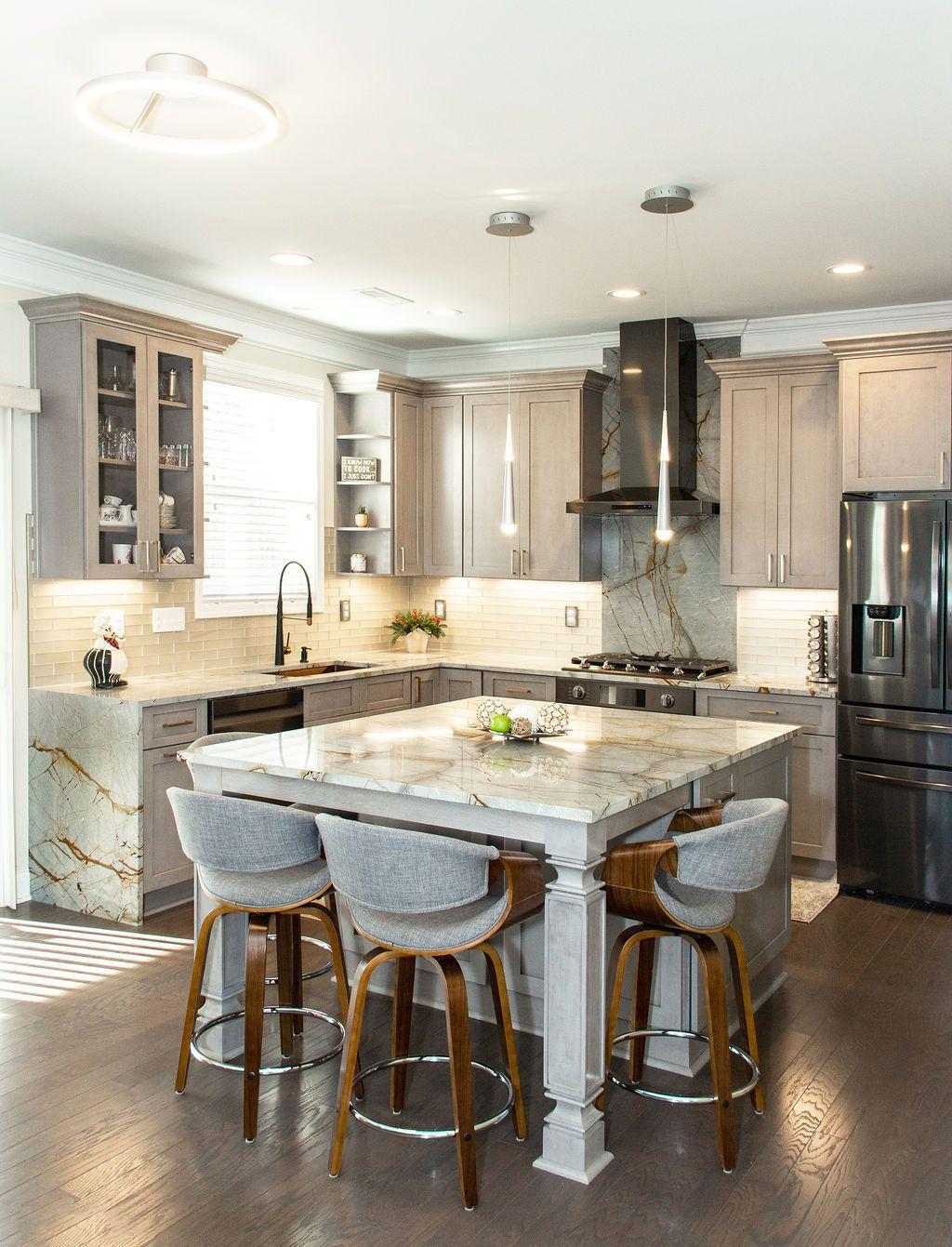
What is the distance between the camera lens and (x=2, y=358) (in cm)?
459

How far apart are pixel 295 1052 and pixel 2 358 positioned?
10.3 feet

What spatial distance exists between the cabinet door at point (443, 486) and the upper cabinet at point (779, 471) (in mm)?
1676

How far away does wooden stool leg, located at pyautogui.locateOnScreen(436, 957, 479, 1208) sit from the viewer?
253 centimetres

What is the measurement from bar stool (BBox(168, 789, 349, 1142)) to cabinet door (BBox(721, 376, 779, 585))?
136 inches

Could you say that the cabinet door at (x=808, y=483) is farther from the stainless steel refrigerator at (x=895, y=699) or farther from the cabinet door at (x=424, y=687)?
the cabinet door at (x=424, y=687)

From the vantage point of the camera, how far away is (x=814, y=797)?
5.26 m

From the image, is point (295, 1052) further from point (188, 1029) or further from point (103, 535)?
point (103, 535)

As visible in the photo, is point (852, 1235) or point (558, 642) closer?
point (852, 1235)

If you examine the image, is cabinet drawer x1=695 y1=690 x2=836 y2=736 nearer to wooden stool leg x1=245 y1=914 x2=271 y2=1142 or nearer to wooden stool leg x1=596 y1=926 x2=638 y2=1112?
wooden stool leg x1=596 y1=926 x2=638 y2=1112

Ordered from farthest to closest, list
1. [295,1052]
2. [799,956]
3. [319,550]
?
[319,550], [799,956], [295,1052]

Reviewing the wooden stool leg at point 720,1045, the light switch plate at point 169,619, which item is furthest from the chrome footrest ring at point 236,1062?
the light switch plate at point 169,619

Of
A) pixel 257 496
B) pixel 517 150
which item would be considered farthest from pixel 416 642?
pixel 517 150

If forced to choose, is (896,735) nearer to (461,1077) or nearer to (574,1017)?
(574,1017)

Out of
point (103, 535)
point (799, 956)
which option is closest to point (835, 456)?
point (799, 956)
